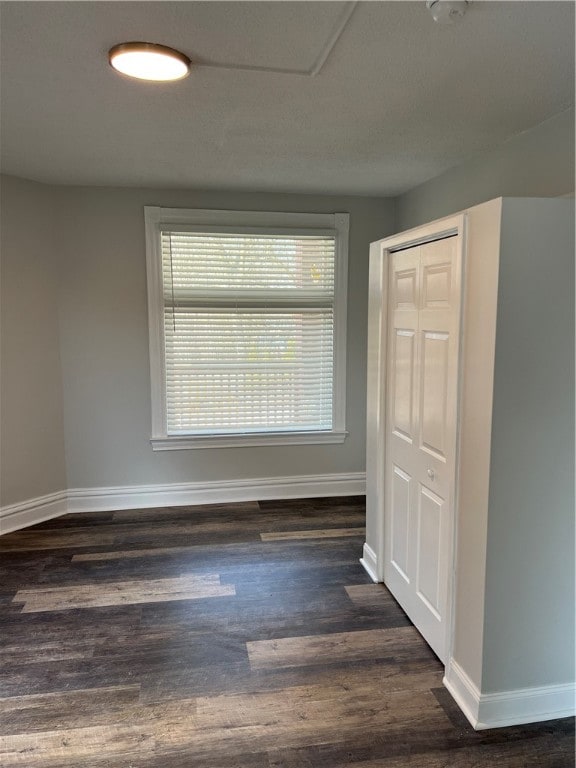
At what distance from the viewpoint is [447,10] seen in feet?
5.05

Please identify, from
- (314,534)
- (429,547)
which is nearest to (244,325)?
(314,534)

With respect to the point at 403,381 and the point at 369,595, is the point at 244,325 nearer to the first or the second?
the point at 403,381

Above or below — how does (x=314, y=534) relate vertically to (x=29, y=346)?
below

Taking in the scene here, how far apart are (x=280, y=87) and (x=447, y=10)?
2.55ft

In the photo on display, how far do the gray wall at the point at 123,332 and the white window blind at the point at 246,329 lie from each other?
0.66 feet

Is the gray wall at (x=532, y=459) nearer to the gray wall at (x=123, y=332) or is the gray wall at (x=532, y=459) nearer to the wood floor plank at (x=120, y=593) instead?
the wood floor plank at (x=120, y=593)

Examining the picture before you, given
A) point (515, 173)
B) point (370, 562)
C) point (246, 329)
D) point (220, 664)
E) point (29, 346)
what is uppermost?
point (515, 173)

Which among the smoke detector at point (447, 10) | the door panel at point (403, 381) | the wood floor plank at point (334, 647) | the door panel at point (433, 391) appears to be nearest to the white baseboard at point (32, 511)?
the wood floor plank at point (334, 647)

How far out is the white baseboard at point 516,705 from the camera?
6.77 feet

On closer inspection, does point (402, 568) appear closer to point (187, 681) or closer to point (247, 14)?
point (187, 681)

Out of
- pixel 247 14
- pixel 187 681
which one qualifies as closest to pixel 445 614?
pixel 187 681

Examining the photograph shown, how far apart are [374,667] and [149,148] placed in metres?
2.92

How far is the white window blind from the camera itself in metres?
4.12

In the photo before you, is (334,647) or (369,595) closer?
(334,647)
